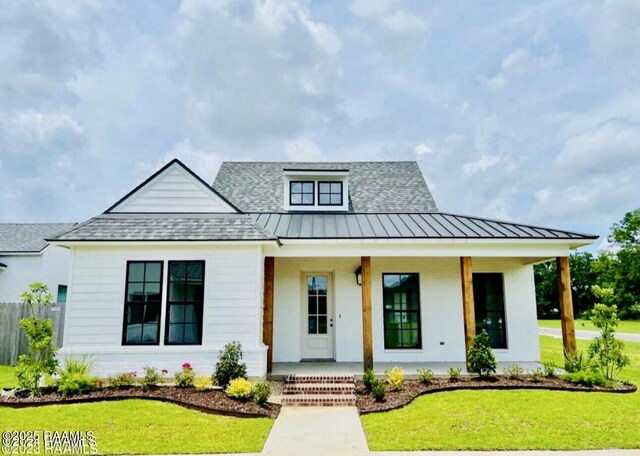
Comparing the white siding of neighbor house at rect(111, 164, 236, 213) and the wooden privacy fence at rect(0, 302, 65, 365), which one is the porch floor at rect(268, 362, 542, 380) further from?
the wooden privacy fence at rect(0, 302, 65, 365)

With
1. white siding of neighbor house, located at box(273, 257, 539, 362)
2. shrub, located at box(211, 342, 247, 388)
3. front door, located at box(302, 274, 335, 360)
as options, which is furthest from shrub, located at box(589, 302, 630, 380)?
shrub, located at box(211, 342, 247, 388)

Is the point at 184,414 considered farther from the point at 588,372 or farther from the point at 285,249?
the point at 588,372

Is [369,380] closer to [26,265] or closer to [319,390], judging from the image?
[319,390]

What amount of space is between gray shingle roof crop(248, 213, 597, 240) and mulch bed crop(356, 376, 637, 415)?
Answer: 352 centimetres

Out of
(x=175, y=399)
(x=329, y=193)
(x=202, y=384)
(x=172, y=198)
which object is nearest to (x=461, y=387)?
(x=202, y=384)

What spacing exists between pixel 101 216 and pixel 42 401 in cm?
460

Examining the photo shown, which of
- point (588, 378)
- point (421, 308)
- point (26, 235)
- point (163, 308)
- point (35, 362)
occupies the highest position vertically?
point (26, 235)

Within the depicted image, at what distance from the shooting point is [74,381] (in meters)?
7.52

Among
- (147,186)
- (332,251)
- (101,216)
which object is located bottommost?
(332,251)

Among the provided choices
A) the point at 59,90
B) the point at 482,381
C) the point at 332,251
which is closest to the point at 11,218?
the point at 59,90

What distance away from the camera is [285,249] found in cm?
988

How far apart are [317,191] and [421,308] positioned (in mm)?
5419

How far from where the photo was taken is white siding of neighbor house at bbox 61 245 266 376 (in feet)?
28.4

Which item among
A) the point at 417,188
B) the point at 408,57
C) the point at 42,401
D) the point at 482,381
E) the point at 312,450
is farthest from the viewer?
the point at 417,188
